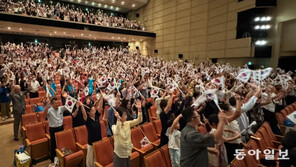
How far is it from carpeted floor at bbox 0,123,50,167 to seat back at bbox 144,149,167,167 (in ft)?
8.94

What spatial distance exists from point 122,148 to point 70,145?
1.64m

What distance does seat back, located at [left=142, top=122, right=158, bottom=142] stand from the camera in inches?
164

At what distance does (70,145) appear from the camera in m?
3.73

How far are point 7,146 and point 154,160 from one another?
4281 mm

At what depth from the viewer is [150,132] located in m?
4.27

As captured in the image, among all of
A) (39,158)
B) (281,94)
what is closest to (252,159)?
(281,94)

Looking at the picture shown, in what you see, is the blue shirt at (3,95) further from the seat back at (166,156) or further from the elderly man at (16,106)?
the seat back at (166,156)

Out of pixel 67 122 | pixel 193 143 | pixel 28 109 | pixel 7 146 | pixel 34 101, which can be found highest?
pixel 193 143

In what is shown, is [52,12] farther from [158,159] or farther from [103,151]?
[158,159]

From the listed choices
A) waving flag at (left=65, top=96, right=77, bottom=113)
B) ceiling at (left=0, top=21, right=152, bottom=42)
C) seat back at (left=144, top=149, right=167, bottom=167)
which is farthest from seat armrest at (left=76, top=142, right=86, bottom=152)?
ceiling at (left=0, top=21, right=152, bottom=42)

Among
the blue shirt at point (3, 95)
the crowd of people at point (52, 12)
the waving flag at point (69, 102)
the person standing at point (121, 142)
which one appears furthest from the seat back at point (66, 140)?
the crowd of people at point (52, 12)

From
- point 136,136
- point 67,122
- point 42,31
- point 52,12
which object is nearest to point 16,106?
point 67,122

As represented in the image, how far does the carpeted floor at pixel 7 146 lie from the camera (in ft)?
12.9

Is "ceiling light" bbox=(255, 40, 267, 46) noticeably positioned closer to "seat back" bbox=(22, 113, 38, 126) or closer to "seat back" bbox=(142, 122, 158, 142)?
"seat back" bbox=(142, 122, 158, 142)
